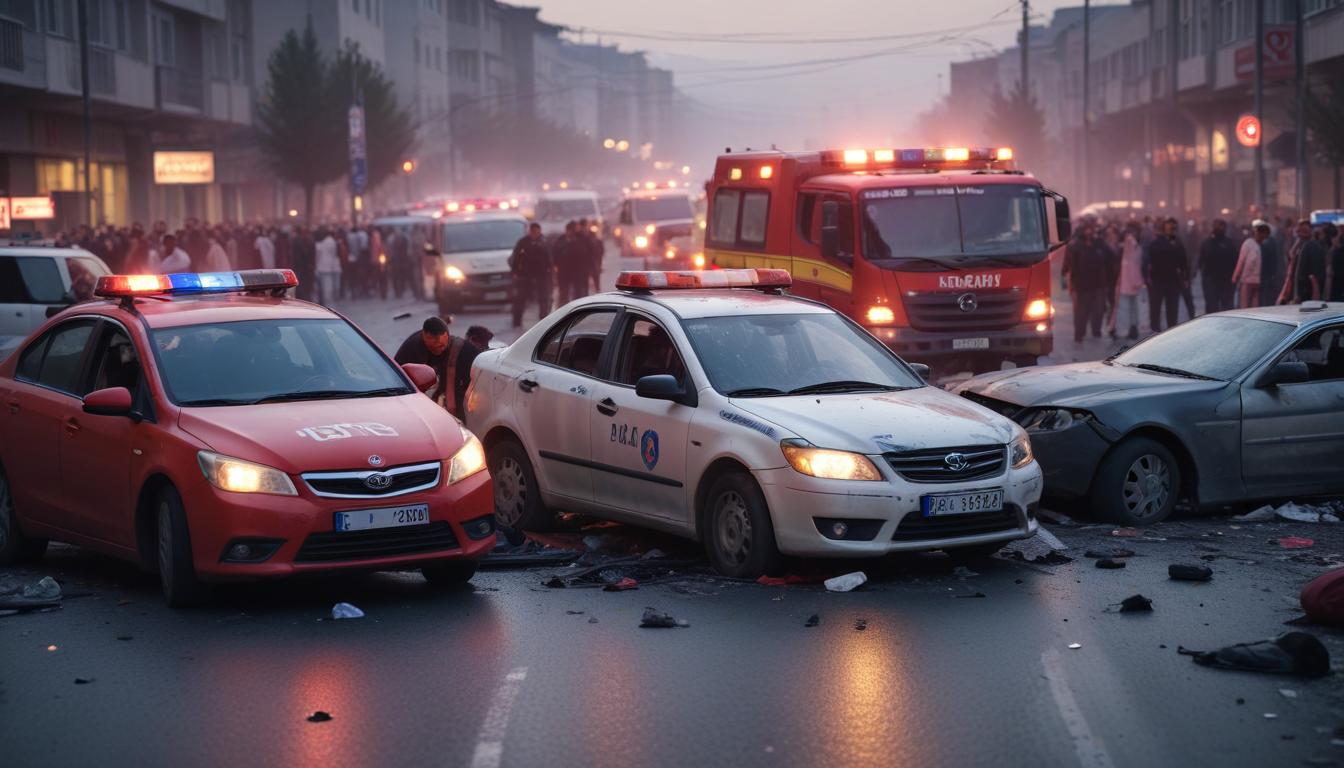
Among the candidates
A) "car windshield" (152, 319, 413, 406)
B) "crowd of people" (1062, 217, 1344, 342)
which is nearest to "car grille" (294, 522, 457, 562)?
"car windshield" (152, 319, 413, 406)

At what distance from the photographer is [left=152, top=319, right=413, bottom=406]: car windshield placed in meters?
9.34

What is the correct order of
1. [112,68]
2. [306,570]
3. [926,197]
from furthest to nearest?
[112,68] → [926,197] → [306,570]

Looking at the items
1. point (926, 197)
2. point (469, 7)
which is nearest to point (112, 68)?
point (926, 197)

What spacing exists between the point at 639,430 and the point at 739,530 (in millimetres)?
999

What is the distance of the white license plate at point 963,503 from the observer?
30.1 ft

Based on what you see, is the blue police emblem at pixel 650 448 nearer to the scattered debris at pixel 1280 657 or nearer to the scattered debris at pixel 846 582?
the scattered debris at pixel 846 582

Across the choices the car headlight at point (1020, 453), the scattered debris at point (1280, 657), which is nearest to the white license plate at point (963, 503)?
the car headlight at point (1020, 453)

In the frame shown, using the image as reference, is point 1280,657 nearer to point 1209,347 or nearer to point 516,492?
point 1209,347

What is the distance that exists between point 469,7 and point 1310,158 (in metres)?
74.9

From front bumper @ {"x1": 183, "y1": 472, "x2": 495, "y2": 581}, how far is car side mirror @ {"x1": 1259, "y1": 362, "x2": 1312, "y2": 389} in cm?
580

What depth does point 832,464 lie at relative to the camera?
9.12 meters

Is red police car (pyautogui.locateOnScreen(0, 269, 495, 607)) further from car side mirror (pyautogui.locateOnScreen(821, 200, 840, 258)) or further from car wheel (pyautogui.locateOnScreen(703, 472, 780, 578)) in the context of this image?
car side mirror (pyautogui.locateOnScreen(821, 200, 840, 258))

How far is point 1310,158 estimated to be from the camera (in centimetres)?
4947

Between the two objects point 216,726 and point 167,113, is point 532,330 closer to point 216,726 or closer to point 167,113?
point 216,726
